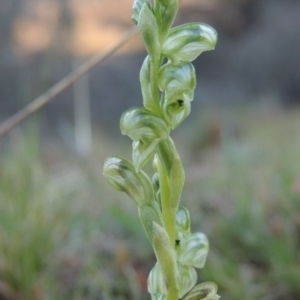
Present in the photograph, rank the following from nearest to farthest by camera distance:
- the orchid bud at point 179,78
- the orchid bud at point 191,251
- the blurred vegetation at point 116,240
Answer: the orchid bud at point 179,78 < the orchid bud at point 191,251 < the blurred vegetation at point 116,240

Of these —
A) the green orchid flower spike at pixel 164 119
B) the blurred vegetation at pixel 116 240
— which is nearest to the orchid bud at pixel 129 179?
the green orchid flower spike at pixel 164 119

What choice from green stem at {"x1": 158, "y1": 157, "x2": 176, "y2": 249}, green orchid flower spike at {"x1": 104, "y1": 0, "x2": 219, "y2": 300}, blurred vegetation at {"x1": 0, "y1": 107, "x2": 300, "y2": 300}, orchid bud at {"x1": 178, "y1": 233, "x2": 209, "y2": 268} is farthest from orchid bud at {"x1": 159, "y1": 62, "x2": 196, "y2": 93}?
blurred vegetation at {"x1": 0, "y1": 107, "x2": 300, "y2": 300}

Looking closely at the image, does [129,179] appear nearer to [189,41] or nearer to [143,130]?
[143,130]

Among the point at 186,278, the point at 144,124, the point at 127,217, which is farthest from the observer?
the point at 127,217

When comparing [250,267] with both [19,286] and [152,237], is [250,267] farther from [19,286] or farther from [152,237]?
[152,237]

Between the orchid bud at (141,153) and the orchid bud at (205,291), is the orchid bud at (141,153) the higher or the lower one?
the higher one

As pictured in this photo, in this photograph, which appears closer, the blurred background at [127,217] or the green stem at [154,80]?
the green stem at [154,80]

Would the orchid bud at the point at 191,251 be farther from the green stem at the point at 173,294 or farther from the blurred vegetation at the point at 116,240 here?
the blurred vegetation at the point at 116,240

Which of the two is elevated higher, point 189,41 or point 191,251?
point 189,41

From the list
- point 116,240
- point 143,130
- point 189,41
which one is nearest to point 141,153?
point 143,130
